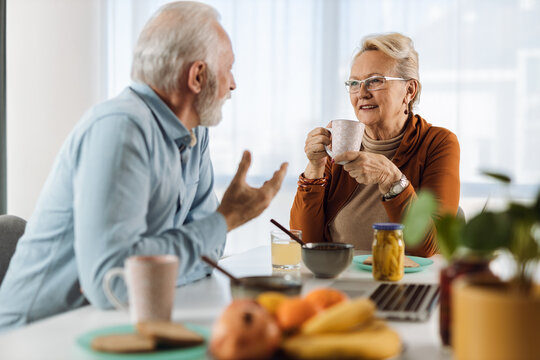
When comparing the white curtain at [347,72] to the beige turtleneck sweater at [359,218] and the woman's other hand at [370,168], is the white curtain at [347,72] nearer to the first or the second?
the beige turtleneck sweater at [359,218]

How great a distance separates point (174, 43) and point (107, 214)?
0.46m

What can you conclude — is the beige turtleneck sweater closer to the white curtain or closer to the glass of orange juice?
the glass of orange juice

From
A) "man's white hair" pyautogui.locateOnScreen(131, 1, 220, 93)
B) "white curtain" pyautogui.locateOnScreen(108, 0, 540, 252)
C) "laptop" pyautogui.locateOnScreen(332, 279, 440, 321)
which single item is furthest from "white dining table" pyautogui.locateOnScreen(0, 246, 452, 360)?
"white curtain" pyautogui.locateOnScreen(108, 0, 540, 252)

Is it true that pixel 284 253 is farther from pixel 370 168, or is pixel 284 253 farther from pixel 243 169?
pixel 370 168

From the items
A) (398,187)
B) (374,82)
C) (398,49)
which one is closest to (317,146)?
(398,187)

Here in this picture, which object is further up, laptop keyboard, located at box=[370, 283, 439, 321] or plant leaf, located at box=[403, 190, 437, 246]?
plant leaf, located at box=[403, 190, 437, 246]

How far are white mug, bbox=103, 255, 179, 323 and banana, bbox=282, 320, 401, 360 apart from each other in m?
0.27

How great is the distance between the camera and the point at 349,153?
172cm

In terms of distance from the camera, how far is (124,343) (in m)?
0.73

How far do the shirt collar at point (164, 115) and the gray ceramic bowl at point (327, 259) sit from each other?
384 millimetres

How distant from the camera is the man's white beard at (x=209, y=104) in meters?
1.42

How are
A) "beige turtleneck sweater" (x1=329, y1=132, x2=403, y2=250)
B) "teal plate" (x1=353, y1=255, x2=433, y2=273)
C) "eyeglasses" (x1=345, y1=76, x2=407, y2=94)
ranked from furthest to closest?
"eyeglasses" (x1=345, y1=76, x2=407, y2=94), "beige turtleneck sweater" (x1=329, y1=132, x2=403, y2=250), "teal plate" (x1=353, y1=255, x2=433, y2=273)

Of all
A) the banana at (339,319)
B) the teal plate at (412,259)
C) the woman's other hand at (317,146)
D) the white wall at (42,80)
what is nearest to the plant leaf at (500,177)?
the banana at (339,319)

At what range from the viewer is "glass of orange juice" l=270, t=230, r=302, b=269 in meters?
1.45
